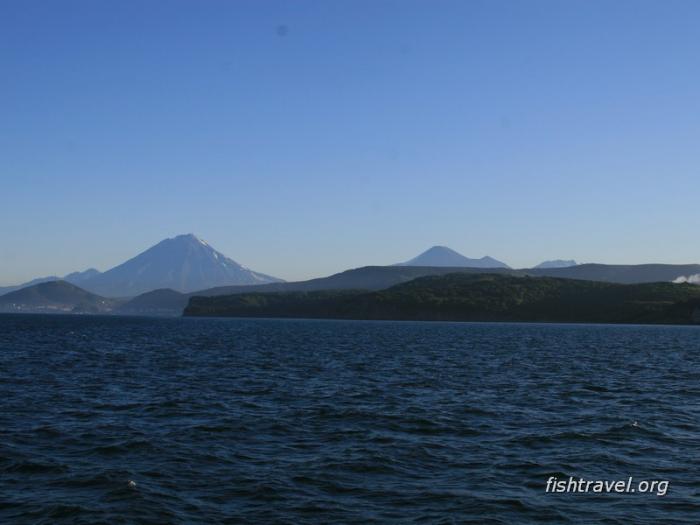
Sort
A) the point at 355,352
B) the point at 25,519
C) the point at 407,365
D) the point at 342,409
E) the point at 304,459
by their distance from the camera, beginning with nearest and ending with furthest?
the point at 25,519, the point at 304,459, the point at 342,409, the point at 407,365, the point at 355,352

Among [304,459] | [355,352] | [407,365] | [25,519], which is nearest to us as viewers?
[25,519]

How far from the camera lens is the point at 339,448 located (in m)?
29.6

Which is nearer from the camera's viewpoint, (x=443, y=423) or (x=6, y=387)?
(x=443, y=423)

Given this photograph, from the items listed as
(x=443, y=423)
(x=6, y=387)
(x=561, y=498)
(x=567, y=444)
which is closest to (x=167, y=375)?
(x=6, y=387)

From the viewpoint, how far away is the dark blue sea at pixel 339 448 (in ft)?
70.9

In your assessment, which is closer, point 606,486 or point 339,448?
point 606,486

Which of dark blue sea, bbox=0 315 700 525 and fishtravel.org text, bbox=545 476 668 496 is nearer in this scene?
dark blue sea, bbox=0 315 700 525

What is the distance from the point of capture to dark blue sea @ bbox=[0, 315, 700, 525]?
21.6 m

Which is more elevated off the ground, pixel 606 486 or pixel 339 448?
pixel 339 448

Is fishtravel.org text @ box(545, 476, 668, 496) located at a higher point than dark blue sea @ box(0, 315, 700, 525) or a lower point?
lower

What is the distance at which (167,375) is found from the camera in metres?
58.7

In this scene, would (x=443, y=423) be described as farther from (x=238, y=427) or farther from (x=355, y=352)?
(x=355, y=352)

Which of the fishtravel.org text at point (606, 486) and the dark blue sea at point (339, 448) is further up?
the dark blue sea at point (339, 448)

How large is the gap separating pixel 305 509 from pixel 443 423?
591 inches
